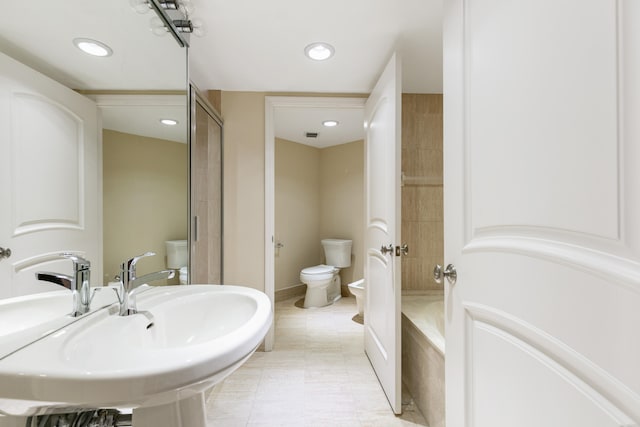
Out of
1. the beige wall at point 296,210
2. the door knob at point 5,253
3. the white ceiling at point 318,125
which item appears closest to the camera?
the door knob at point 5,253

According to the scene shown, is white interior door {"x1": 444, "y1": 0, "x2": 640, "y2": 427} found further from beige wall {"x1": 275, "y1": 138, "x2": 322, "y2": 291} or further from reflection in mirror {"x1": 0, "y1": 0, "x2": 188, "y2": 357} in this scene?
beige wall {"x1": 275, "y1": 138, "x2": 322, "y2": 291}

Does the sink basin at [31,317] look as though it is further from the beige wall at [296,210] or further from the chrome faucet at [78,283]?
the beige wall at [296,210]

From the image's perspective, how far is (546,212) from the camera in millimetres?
599

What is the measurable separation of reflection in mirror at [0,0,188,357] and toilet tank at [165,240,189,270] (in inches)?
2.1

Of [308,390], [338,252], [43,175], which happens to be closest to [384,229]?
[308,390]

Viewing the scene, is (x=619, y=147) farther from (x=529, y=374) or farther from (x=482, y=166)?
(x=529, y=374)

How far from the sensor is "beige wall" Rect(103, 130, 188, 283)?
94 centimetres

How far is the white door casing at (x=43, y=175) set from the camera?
617mm

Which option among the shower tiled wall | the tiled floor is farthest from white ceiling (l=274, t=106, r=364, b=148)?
the tiled floor

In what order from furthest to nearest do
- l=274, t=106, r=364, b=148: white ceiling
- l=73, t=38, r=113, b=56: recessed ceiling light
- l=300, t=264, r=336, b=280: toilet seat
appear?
l=300, t=264, r=336, b=280: toilet seat, l=274, t=106, r=364, b=148: white ceiling, l=73, t=38, r=113, b=56: recessed ceiling light

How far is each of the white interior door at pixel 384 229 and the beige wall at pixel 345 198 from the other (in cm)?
158

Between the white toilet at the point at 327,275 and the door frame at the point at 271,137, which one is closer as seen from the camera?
the door frame at the point at 271,137

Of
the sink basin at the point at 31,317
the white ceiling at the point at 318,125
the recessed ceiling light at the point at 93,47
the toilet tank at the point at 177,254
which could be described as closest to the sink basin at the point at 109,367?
the sink basin at the point at 31,317

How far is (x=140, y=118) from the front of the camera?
1.07 metres
